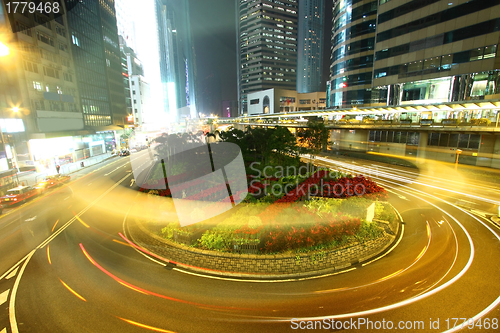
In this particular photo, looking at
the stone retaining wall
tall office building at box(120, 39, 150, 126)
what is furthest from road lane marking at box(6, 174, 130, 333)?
tall office building at box(120, 39, 150, 126)

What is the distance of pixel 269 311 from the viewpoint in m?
6.48

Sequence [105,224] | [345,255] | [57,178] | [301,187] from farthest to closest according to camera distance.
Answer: [57,178] < [105,224] < [301,187] < [345,255]

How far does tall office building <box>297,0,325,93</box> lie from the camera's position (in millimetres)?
173625

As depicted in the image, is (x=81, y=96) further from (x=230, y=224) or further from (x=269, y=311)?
(x=269, y=311)

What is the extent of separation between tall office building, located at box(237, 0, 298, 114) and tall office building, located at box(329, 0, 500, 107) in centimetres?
9252

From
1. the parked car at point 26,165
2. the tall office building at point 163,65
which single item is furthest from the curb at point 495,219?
the tall office building at point 163,65

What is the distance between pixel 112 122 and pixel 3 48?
5089 cm

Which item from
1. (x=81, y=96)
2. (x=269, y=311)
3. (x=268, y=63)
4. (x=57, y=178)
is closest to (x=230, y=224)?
(x=269, y=311)

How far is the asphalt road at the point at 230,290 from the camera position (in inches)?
241

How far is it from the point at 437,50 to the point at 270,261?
1675 inches

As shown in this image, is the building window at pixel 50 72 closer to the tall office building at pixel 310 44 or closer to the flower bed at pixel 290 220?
the flower bed at pixel 290 220

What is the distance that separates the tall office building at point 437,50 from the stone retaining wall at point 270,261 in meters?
35.8

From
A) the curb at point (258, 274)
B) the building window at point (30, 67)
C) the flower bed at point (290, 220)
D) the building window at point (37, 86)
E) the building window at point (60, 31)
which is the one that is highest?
the building window at point (60, 31)

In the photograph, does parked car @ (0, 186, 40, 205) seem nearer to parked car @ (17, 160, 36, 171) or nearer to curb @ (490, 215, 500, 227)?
parked car @ (17, 160, 36, 171)
